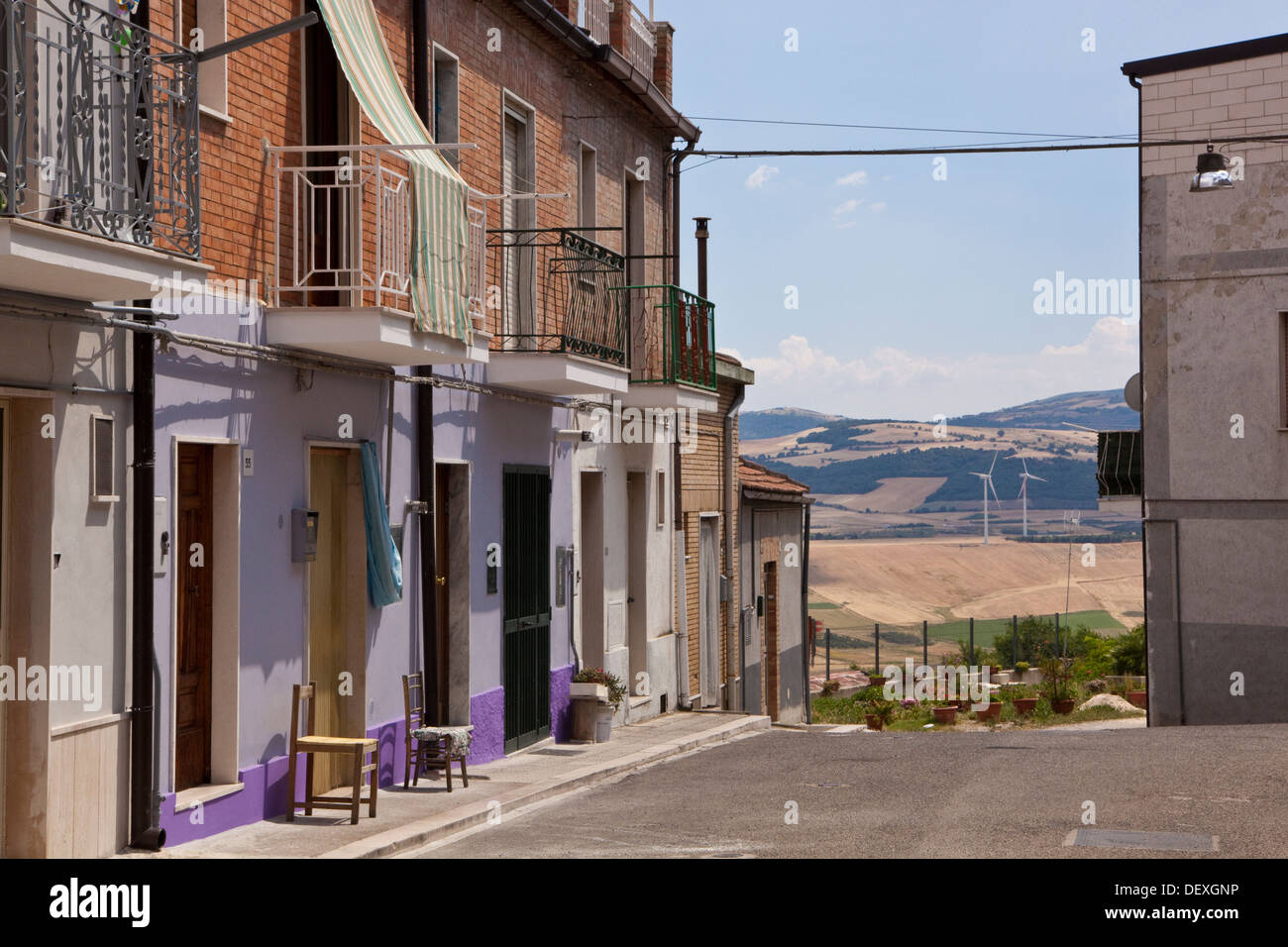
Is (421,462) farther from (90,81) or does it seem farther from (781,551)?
(781,551)

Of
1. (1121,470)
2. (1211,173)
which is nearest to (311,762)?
(1211,173)

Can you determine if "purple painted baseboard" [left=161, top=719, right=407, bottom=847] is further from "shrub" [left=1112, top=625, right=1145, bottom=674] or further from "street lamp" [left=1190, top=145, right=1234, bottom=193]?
"shrub" [left=1112, top=625, right=1145, bottom=674]

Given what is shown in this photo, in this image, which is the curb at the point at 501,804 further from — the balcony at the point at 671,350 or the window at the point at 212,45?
the window at the point at 212,45

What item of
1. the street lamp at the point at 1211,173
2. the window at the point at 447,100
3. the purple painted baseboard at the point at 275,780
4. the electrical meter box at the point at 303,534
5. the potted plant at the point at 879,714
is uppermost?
the street lamp at the point at 1211,173

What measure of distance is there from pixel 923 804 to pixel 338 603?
192 inches

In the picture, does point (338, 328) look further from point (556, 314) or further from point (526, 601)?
point (556, 314)

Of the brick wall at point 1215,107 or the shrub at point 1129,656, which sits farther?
the shrub at point 1129,656

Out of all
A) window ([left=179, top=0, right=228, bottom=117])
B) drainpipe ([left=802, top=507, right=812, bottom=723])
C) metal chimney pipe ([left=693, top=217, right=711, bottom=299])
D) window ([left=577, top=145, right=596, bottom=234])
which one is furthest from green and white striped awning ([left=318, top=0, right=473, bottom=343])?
drainpipe ([left=802, top=507, right=812, bottom=723])

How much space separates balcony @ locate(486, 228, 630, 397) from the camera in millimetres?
14594

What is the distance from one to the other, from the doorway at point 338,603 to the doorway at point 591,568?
5.71m

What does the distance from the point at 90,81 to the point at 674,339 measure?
1126 centimetres

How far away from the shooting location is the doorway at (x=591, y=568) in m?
17.6

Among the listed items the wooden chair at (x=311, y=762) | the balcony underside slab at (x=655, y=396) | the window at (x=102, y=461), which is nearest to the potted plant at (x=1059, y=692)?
the balcony underside slab at (x=655, y=396)

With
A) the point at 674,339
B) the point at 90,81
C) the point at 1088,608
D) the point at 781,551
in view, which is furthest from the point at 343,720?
the point at 1088,608
